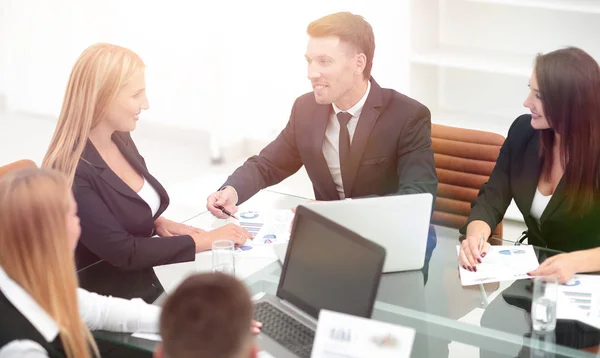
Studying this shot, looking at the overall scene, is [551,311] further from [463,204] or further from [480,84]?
[480,84]

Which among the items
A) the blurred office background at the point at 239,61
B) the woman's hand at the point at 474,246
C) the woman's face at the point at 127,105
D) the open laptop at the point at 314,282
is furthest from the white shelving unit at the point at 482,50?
the open laptop at the point at 314,282

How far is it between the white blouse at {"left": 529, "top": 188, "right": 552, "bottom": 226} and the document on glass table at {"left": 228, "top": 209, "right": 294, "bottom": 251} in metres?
0.84

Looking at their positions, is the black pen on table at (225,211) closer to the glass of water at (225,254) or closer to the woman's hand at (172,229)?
the woman's hand at (172,229)

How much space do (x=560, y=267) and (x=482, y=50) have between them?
8.81 ft

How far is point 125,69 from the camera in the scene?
297cm

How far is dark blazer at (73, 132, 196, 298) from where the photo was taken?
2852 mm

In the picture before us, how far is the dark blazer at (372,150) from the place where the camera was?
3379 mm

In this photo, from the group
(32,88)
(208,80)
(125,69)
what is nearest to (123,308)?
(125,69)

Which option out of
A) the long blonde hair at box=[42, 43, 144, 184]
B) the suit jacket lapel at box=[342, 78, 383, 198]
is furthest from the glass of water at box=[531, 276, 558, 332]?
the long blonde hair at box=[42, 43, 144, 184]

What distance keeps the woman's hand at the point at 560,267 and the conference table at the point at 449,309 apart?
6 cm

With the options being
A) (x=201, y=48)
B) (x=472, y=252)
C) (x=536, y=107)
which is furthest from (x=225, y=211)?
(x=201, y=48)

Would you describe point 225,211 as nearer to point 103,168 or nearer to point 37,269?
point 103,168

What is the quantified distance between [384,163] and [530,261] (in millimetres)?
783

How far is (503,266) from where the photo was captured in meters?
2.81
